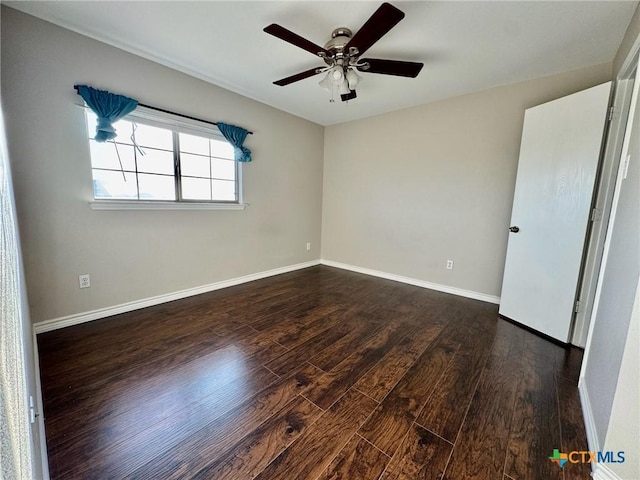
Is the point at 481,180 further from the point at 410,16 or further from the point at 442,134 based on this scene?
the point at 410,16

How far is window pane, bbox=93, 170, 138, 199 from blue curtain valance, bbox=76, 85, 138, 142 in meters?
0.30

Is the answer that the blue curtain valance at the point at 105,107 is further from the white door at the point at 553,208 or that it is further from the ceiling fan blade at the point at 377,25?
the white door at the point at 553,208

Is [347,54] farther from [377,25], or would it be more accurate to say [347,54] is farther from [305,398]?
[305,398]

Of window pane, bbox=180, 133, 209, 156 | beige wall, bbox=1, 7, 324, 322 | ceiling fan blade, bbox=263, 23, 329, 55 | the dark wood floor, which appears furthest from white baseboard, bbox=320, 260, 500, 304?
ceiling fan blade, bbox=263, 23, 329, 55

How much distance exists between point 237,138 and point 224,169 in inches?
16.1

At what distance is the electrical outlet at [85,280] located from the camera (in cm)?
225

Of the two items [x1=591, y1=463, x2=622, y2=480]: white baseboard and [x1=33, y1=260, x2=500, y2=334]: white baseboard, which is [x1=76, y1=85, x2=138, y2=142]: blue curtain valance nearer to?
[x1=33, y1=260, x2=500, y2=334]: white baseboard

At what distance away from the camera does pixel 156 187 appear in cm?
Result: 265

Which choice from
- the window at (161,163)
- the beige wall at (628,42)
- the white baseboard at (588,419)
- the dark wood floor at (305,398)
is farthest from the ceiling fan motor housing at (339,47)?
the white baseboard at (588,419)

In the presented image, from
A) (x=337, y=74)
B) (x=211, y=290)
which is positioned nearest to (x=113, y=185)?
(x=211, y=290)

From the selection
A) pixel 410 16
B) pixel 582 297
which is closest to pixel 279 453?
pixel 582 297

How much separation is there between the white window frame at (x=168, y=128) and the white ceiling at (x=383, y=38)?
1.61 feet

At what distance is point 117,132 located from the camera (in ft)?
7.65

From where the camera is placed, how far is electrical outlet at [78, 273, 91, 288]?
7.39ft
